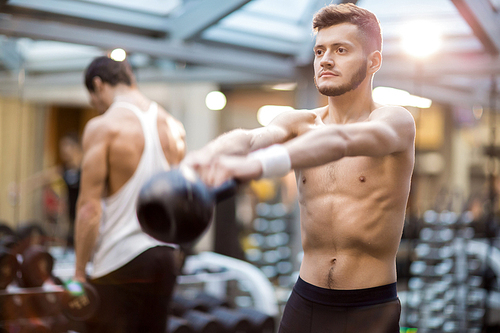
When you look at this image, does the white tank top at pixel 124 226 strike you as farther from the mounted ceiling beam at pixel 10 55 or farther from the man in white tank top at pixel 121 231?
the mounted ceiling beam at pixel 10 55

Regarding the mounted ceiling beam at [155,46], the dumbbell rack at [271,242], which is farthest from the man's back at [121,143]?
the dumbbell rack at [271,242]

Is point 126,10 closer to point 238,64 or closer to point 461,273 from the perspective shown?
point 238,64

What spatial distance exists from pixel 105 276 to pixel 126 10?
198 cm

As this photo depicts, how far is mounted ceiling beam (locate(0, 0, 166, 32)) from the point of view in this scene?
2.95 m

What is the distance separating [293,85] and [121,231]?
2498mm

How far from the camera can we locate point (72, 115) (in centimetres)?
845

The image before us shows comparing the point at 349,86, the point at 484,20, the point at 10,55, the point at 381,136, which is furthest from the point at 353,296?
the point at 10,55

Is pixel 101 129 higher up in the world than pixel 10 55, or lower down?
lower down

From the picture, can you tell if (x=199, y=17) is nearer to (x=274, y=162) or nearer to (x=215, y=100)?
(x=274, y=162)

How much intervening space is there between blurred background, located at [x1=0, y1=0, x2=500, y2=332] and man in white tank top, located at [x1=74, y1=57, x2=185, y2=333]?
0.98 metres

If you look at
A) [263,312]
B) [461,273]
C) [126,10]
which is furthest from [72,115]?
[461,273]

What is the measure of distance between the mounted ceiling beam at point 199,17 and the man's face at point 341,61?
1.83 m

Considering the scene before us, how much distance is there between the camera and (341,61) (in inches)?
56.0

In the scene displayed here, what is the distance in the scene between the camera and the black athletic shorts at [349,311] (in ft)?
4.89
